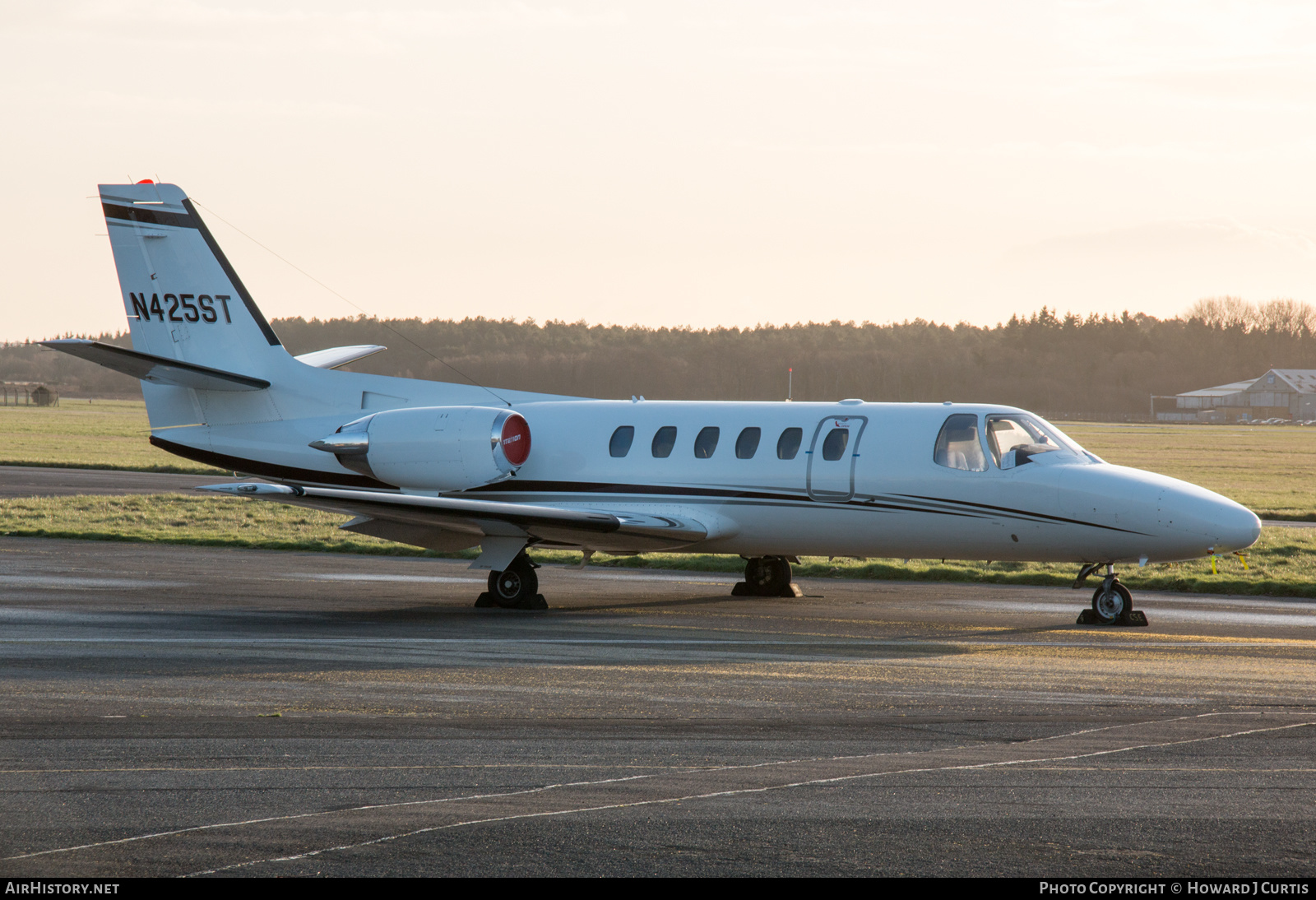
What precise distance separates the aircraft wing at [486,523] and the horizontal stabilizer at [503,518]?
0.03 ft

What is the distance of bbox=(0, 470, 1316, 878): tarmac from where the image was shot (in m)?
6.36

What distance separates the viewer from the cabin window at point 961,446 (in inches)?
651

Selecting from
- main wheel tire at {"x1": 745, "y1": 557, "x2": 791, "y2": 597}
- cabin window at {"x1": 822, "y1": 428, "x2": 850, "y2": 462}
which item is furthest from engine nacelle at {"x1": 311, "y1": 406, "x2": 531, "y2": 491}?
cabin window at {"x1": 822, "y1": 428, "x2": 850, "y2": 462}

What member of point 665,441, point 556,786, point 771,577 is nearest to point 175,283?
point 665,441

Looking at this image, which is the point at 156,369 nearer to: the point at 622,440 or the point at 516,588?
the point at 516,588

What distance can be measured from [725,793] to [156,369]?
1429 cm

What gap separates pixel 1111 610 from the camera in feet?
52.5

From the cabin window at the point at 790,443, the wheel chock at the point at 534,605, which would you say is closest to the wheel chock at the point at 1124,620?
the cabin window at the point at 790,443

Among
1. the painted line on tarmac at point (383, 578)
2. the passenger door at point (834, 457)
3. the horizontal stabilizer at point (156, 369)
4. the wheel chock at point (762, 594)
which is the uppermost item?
the horizontal stabilizer at point (156, 369)

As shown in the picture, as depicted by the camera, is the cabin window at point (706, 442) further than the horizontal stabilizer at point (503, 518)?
Yes

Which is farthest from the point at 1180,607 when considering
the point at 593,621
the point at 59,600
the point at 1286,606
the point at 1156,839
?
the point at 59,600

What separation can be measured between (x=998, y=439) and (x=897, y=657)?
14.9 feet

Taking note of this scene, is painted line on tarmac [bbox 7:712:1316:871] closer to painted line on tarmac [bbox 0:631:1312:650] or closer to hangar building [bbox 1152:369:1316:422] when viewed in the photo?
painted line on tarmac [bbox 0:631:1312:650]

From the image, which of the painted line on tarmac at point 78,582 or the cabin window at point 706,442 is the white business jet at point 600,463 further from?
the painted line on tarmac at point 78,582
